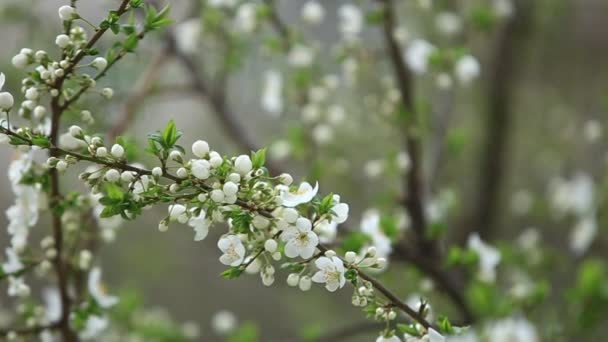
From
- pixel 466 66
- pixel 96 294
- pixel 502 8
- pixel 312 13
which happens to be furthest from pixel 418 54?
pixel 96 294

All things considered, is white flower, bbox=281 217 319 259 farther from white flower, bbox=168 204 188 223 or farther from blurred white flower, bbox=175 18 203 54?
blurred white flower, bbox=175 18 203 54

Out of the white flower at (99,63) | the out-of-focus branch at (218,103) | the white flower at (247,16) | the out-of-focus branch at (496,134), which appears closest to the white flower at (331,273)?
the white flower at (99,63)

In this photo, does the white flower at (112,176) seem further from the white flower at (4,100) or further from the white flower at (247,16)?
the white flower at (247,16)

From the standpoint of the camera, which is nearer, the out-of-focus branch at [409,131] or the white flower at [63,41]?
the white flower at [63,41]

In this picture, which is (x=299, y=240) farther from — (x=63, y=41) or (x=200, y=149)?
(x=63, y=41)

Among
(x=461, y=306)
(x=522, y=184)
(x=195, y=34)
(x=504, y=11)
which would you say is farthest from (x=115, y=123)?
(x=522, y=184)

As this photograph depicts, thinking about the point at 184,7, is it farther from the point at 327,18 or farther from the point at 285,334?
the point at 285,334

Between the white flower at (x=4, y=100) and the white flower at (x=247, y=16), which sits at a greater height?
the white flower at (x=247, y=16)
